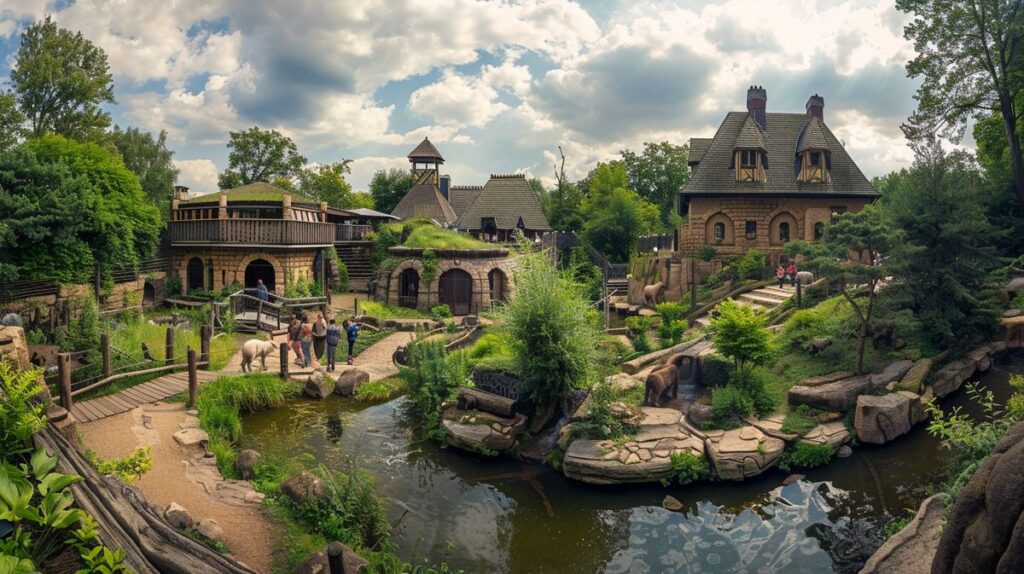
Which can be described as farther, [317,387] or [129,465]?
[317,387]

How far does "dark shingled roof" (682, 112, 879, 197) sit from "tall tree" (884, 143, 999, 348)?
44.2 feet

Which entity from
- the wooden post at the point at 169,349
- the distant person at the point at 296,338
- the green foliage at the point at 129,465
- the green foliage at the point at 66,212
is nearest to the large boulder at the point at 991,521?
the green foliage at the point at 129,465

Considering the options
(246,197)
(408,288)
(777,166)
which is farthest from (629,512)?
(246,197)

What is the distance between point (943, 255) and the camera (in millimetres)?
13219

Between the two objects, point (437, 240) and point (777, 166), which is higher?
point (777, 166)

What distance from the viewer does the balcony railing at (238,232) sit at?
2444 centimetres

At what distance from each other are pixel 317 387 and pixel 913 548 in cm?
1235

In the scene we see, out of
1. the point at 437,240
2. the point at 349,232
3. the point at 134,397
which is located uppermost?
the point at 349,232

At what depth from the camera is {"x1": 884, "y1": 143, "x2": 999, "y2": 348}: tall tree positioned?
1282 centimetres

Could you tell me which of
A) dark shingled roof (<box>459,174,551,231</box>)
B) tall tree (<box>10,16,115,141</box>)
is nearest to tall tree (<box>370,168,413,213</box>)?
dark shingled roof (<box>459,174,551,231</box>)

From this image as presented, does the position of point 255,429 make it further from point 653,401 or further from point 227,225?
point 227,225

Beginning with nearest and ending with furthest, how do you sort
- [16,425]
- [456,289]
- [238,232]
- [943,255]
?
[16,425]
[943,255]
[238,232]
[456,289]

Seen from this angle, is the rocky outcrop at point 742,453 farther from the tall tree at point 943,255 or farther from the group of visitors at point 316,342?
the group of visitors at point 316,342

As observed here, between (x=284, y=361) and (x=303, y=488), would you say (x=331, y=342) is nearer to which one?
(x=284, y=361)
